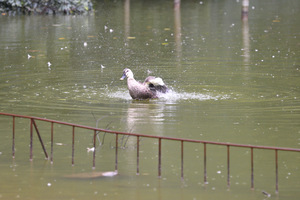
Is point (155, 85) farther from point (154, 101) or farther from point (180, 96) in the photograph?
point (180, 96)

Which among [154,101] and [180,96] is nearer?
[154,101]

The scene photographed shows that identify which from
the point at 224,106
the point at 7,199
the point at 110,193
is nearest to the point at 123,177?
the point at 110,193

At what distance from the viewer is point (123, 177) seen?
22.2 ft

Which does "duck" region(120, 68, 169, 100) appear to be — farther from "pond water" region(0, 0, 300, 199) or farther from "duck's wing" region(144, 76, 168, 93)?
"pond water" region(0, 0, 300, 199)

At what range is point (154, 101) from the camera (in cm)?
1109

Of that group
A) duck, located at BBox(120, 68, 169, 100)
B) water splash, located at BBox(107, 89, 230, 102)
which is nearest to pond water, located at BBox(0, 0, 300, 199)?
water splash, located at BBox(107, 89, 230, 102)

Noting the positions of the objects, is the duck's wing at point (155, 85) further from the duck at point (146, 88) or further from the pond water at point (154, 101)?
the pond water at point (154, 101)

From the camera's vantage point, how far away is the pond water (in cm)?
664

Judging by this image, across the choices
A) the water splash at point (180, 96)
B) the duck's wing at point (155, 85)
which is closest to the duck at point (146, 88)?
the duck's wing at point (155, 85)

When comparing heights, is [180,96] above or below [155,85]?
below

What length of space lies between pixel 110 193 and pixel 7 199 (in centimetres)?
93

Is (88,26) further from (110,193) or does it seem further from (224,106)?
(110,193)

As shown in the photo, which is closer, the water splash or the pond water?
the pond water

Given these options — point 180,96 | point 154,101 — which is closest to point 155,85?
point 154,101
